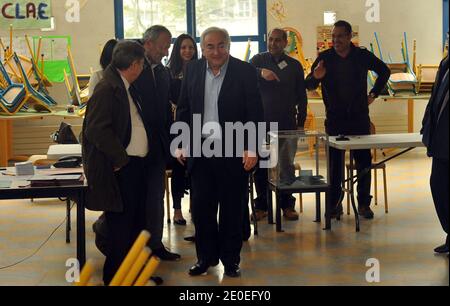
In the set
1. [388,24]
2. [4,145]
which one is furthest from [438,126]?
[388,24]

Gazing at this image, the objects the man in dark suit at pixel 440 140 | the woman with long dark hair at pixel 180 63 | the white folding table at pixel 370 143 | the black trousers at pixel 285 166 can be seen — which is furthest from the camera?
the black trousers at pixel 285 166

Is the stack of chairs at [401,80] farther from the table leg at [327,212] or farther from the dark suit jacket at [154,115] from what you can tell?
the dark suit jacket at [154,115]

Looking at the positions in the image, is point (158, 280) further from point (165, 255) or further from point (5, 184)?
point (5, 184)

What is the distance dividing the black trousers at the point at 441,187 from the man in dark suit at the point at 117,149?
1.98 metres

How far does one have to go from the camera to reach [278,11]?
11453 mm

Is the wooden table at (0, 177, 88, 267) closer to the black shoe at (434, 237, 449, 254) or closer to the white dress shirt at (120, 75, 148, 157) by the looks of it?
the white dress shirt at (120, 75, 148, 157)

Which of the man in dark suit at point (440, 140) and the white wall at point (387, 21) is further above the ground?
the white wall at point (387, 21)

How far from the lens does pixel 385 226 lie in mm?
6449

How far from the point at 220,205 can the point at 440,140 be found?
4.88 feet

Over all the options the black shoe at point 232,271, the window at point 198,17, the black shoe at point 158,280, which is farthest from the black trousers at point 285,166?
the window at point 198,17

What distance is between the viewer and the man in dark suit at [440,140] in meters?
5.14

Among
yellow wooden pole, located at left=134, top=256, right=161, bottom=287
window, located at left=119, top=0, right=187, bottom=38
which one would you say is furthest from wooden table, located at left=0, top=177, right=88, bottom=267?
window, located at left=119, top=0, right=187, bottom=38

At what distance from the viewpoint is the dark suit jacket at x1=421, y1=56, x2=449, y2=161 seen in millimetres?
5145

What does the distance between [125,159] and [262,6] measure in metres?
7.29
